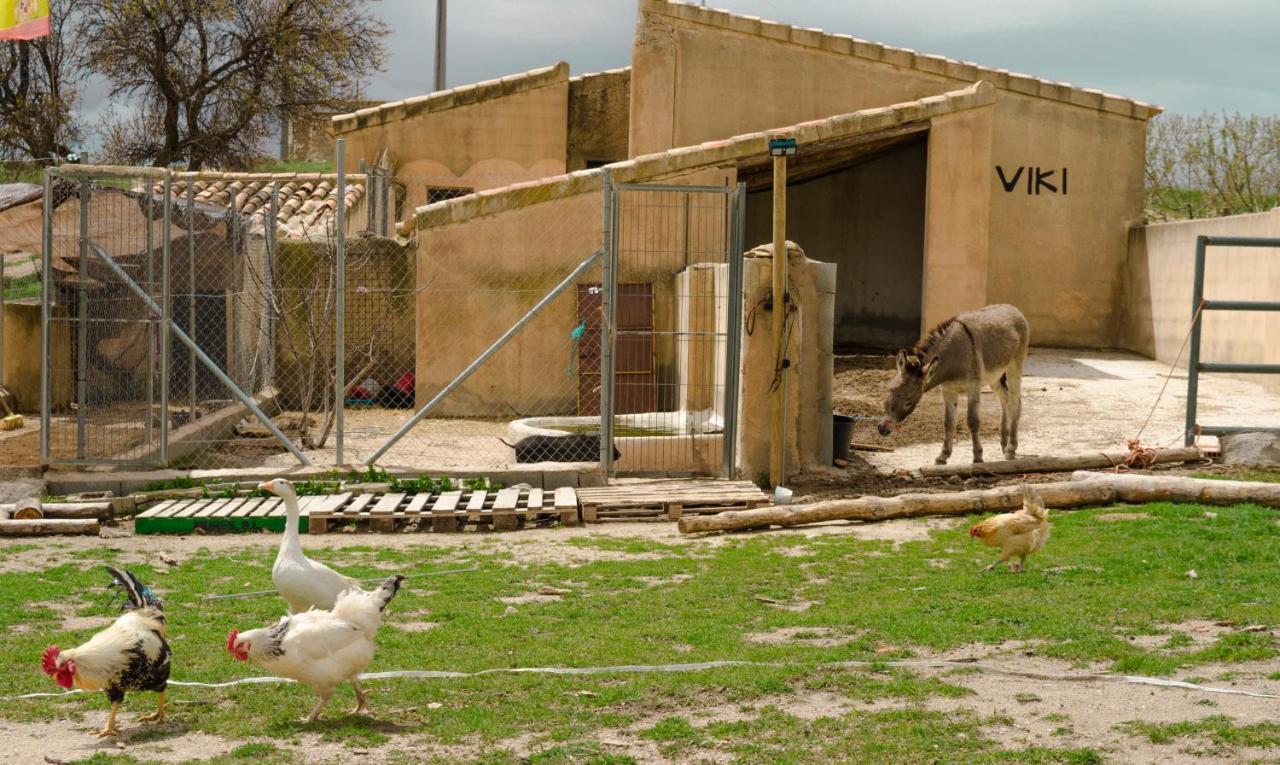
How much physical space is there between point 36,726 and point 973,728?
14.4ft

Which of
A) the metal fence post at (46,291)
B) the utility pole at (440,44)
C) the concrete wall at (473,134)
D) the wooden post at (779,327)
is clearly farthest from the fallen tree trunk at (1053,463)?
the utility pole at (440,44)

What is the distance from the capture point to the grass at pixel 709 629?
20.5ft

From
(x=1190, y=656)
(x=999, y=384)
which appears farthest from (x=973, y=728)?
(x=999, y=384)

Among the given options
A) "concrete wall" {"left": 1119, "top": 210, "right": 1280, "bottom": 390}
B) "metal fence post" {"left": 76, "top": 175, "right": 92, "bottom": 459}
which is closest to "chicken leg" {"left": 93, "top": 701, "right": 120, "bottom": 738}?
"metal fence post" {"left": 76, "top": 175, "right": 92, "bottom": 459}

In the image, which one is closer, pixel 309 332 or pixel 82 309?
pixel 82 309

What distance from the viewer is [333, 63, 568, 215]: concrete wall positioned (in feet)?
83.4

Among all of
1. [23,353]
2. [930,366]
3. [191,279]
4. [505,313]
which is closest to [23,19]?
[23,353]

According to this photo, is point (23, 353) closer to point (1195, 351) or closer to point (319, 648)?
point (319, 648)

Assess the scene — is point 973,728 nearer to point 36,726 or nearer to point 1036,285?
point 36,726

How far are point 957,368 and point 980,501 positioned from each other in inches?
129

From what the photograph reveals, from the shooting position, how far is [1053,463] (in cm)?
1420

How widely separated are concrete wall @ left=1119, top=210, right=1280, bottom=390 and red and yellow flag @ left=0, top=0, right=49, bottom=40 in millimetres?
16978

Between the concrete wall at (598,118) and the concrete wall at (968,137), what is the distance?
4216 mm

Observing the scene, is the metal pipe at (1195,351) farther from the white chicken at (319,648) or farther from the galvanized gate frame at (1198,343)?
the white chicken at (319,648)
